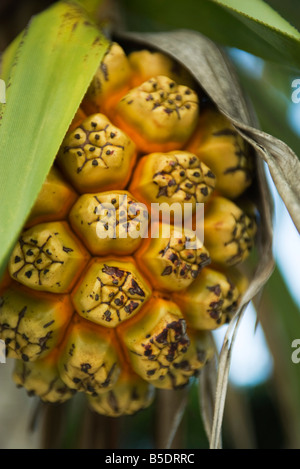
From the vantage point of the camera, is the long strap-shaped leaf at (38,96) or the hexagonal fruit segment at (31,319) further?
the hexagonal fruit segment at (31,319)

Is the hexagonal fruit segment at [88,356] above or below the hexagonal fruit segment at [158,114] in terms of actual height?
below

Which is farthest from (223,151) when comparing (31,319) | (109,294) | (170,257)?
(31,319)

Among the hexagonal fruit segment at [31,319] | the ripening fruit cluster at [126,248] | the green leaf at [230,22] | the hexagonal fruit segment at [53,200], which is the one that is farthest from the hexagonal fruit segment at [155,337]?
the green leaf at [230,22]

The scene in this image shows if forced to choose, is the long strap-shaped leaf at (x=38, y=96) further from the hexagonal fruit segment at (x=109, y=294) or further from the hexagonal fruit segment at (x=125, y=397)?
the hexagonal fruit segment at (x=125, y=397)

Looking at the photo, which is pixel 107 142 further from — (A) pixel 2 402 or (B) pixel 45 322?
(A) pixel 2 402

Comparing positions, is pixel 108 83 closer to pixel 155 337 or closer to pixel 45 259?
pixel 45 259

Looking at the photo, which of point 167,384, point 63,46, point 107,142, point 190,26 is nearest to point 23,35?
point 63,46
